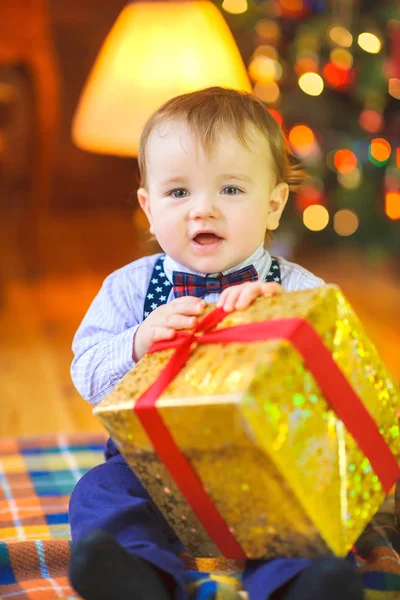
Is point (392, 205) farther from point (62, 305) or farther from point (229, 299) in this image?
point (229, 299)

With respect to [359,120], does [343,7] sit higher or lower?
higher

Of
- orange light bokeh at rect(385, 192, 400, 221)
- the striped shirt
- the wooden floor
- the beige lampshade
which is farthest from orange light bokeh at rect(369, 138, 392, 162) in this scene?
the striped shirt

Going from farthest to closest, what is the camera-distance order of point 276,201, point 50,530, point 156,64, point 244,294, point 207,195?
point 156,64, point 50,530, point 276,201, point 207,195, point 244,294

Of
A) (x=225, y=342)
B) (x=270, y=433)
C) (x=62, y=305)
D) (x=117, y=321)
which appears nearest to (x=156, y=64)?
(x=117, y=321)

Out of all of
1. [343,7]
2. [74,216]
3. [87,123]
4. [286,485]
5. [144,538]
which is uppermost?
[343,7]

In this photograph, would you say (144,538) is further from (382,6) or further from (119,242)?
(119,242)

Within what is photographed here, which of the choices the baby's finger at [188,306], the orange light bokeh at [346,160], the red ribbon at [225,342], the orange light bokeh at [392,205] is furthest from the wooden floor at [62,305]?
the red ribbon at [225,342]

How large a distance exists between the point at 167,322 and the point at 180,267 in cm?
19

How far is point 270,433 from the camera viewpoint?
894mm

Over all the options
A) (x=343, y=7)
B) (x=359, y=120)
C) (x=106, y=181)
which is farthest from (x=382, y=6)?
(x=106, y=181)

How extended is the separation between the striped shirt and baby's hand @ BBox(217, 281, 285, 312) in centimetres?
18

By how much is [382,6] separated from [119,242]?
1.41 metres

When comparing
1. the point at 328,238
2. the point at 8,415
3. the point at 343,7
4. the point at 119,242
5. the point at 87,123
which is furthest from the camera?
the point at 119,242

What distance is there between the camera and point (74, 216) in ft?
13.5
